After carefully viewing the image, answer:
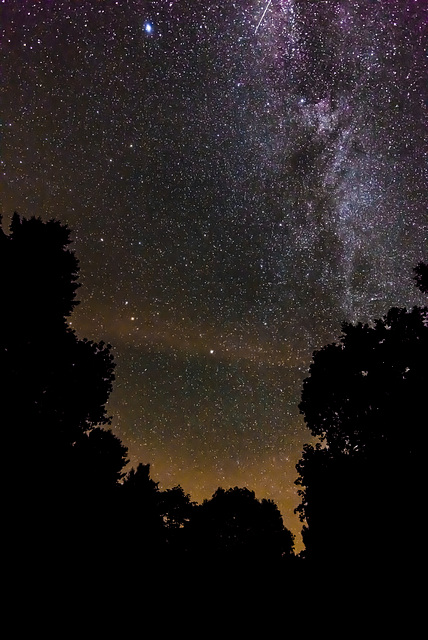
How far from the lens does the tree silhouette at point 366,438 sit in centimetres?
1005

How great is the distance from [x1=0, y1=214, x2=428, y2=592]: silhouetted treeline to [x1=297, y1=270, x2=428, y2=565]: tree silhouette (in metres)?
0.04

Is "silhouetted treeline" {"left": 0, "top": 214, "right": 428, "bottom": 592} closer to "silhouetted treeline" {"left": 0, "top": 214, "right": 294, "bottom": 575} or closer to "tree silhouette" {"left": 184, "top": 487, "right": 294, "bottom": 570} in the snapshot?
"silhouetted treeline" {"left": 0, "top": 214, "right": 294, "bottom": 575}

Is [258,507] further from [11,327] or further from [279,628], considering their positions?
[11,327]

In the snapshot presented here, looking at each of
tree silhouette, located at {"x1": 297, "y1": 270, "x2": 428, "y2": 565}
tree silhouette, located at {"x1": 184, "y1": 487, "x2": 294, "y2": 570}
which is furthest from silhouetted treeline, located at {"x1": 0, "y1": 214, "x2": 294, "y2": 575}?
tree silhouette, located at {"x1": 184, "y1": 487, "x2": 294, "y2": 570}

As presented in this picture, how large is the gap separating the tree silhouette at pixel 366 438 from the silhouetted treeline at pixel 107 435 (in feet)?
0.13

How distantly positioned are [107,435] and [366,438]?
9825 millimetres

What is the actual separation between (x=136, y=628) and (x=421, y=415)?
11808 mm

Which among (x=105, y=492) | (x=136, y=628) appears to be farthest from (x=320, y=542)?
(x=105, y=492)

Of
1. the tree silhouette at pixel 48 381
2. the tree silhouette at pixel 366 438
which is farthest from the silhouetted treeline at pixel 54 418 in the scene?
the tree silhouette at pixel 366 438

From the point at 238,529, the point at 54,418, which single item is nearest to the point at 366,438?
the point at 54,418

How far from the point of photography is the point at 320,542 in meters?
11.5

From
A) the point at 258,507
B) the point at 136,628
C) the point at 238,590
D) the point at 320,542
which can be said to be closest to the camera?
the point at 136,628

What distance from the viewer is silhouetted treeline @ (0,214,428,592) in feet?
27.0

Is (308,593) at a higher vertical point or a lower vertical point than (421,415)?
lower
